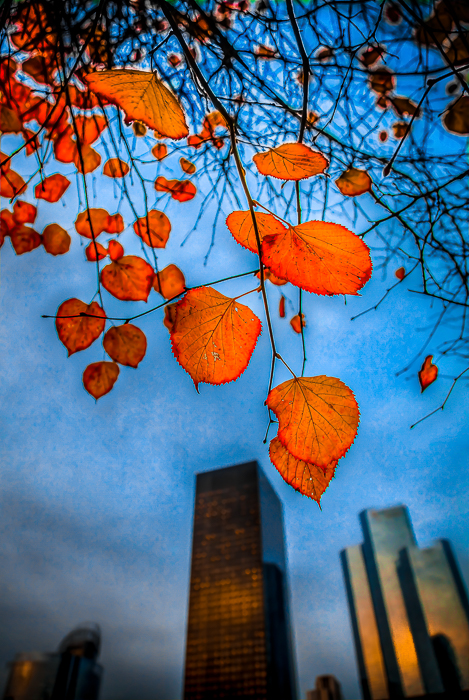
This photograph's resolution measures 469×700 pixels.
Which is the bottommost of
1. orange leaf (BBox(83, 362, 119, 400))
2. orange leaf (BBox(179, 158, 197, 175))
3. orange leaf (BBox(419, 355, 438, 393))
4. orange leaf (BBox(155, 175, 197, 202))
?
orange leaf (BBox(83, 362, 119, 400))

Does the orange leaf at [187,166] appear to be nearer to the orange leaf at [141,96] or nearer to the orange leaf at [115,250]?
the orange leaf at [115,250]

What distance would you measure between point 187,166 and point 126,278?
2.57ft

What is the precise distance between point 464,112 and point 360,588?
9374 centimetres

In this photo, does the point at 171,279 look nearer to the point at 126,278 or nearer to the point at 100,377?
the point at 126,278

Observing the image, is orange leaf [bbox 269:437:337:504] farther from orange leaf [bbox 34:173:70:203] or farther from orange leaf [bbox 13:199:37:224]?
orange leaf [bbox 13:199:37:224]

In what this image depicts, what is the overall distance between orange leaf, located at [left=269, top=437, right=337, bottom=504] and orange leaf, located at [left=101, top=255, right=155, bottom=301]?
94cm

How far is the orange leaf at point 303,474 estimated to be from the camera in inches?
31.8

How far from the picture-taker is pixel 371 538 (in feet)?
257

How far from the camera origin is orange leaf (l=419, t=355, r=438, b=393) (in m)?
1.85

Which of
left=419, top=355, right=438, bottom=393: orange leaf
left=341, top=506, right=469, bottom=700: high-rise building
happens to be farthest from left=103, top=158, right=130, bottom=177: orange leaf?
left=341, top=506, right=469, bottom=700: high-rise building

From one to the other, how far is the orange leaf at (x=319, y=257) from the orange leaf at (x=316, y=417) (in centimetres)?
20

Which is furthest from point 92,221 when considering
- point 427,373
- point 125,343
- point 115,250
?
point 427,373

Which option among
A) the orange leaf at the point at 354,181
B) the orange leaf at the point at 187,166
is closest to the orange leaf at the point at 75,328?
the orange leaf at the point at 187,166

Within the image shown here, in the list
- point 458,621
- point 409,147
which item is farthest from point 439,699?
point 409,147
